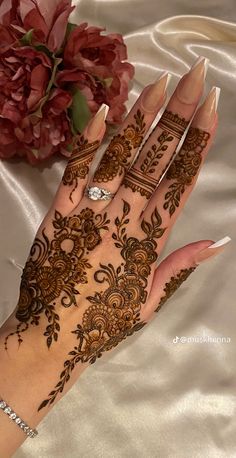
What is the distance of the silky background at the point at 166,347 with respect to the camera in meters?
0.89

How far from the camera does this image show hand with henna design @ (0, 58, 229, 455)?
78cm

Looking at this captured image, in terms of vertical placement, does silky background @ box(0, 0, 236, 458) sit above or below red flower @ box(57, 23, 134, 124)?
below

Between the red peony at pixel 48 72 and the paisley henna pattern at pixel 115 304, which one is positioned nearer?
the paisley henna pattern at pixel 115 304

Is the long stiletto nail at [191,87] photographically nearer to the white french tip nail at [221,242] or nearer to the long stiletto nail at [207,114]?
the long stiletto nail at [207,114]

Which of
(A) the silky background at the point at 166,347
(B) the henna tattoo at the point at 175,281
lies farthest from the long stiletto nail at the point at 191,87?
(A) the silky background at the point at 166,347

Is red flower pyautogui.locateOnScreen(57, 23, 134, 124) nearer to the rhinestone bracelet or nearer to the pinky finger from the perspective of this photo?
A: the pinky finger

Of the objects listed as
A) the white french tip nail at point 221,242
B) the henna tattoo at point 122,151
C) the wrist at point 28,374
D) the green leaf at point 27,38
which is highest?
the green leaf at point 27,38

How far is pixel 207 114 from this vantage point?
2.64 feet

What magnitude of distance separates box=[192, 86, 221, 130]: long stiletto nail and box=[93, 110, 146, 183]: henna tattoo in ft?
0.23

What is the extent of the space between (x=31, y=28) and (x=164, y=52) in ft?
1.20

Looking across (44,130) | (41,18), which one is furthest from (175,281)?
(41,18)

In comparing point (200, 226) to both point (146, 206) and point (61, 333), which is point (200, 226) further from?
point (61, 333)

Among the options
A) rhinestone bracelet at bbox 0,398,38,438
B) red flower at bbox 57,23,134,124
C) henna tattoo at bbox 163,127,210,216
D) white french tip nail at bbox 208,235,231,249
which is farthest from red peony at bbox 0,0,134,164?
rhinestone bracelet at bbox 0,398,38,438

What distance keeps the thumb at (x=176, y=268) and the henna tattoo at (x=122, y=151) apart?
0.13 meters
